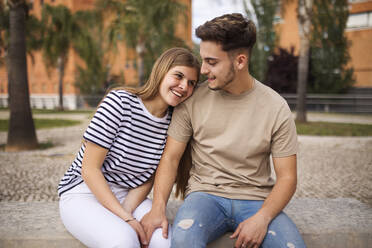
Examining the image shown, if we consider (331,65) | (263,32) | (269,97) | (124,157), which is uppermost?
(263,32)

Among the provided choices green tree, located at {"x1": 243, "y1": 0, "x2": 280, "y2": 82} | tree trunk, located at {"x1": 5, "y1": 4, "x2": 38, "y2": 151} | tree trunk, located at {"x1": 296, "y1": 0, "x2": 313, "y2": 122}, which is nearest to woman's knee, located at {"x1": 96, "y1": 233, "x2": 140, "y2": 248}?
tree trunk, located at {"x1": 5, "y1": 4, "x2": 38, "y2": 151}

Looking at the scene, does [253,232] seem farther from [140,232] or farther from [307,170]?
[307,170]

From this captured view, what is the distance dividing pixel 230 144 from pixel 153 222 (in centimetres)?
68

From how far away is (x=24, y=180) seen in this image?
5844 millimetres

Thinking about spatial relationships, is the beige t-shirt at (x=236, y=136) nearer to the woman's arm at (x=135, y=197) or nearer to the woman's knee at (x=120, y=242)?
the woman's arm at (x=135, y=197)

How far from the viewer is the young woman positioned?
6.84ft

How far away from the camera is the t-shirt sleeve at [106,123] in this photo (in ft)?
7.00

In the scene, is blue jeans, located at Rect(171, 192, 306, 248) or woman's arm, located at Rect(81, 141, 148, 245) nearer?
blue jeans, located at Rect(171, 192, 306, 248)

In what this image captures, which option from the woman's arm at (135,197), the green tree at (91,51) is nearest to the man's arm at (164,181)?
the woman's arm at (135,197)

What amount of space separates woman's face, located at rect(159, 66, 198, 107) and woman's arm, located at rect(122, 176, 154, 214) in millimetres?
618

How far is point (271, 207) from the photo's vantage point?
207 centimetres

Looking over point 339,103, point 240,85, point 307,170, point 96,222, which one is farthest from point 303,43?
point 96,222

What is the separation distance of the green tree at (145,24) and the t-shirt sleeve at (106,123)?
1406cm

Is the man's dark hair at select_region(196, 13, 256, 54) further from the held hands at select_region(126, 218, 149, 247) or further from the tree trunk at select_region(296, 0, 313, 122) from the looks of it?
the tree trunk at select_region(296, 0, 313, 122)
